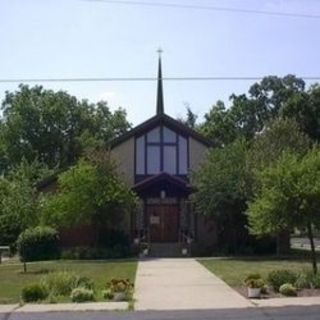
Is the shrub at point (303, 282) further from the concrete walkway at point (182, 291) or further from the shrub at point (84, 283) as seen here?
the shrub at point (84, 283)

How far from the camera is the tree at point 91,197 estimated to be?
39.6 meters

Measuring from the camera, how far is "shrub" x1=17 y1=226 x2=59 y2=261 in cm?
3881

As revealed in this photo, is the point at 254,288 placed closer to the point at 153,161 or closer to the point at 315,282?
the point at 315,282

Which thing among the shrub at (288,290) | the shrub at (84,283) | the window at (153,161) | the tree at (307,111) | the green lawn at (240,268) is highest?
the tree at (307,111)

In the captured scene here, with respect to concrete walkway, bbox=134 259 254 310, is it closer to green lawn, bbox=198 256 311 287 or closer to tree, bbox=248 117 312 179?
green lawn, bbox=198 256 311 287

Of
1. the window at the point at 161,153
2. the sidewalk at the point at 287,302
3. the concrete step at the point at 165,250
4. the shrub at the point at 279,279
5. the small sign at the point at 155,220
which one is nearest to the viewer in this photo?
the sidewalk at the point at 287,302

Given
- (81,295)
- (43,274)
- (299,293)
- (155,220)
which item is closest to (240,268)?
(43,274)

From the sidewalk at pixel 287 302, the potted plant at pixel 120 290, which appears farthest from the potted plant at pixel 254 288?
the potted plant at pixel 120 290

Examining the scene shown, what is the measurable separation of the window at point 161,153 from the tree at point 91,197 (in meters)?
3.83

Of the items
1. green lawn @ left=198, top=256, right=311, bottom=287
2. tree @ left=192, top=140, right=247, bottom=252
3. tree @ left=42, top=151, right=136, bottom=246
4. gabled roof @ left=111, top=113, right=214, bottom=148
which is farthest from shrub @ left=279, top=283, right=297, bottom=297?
gabled roof @ left=111, top=113, right=214, bottom=148

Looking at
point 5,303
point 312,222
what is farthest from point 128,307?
point 312,222

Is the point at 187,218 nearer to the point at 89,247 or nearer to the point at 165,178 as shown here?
the point at 165,178

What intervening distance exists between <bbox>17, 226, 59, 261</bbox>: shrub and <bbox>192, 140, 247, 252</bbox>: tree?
8.16 meters

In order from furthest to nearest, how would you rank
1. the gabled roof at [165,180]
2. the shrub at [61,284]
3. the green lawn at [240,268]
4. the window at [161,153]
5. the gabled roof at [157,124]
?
the window at [161,153]
the gabled roof at [157,124]
the gabled roof at [165,180]
the green lawn at [240,268]
the shrub at [61,284]
